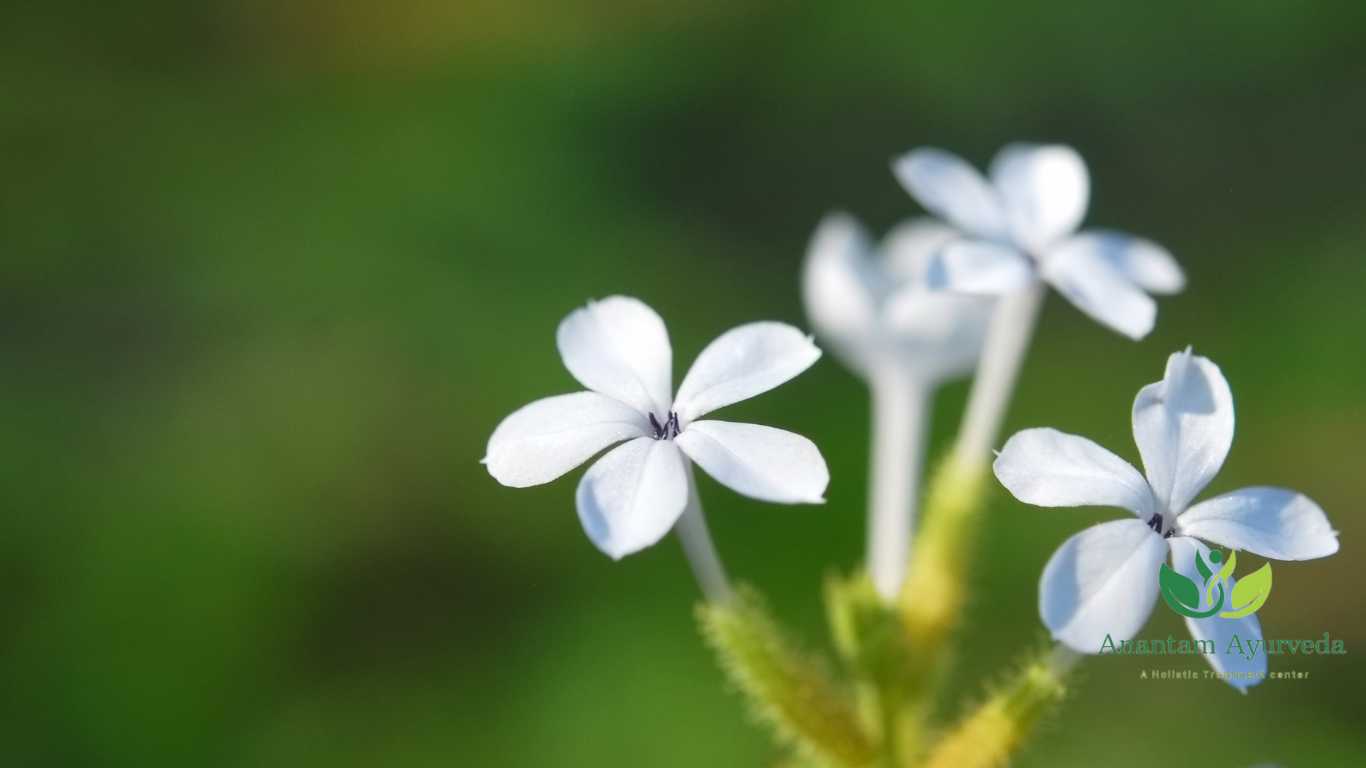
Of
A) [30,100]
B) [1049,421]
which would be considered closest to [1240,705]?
[1049,421]

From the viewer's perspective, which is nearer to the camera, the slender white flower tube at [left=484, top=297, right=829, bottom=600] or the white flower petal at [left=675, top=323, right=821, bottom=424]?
the slender white flower tube at [left=484, top=297, right=829, bottom=600]

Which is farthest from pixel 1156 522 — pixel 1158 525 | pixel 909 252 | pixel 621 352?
pixel 909 252

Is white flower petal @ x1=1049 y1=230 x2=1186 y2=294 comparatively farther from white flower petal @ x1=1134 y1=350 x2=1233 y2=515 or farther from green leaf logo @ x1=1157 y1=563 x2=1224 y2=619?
green leaf logo @ x1=1157 y1=563 x2=1224 y2=619

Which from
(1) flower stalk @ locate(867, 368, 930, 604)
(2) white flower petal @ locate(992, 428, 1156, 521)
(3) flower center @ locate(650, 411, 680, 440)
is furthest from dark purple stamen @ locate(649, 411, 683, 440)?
(1) flower stalk @ locate(867, 368, 930, 604)

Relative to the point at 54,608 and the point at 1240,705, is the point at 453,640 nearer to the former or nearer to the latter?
the point at 54,608

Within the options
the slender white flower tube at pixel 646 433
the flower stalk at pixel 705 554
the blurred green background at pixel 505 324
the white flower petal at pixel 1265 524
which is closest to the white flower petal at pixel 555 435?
the slender white flower tube at pixel 646 433

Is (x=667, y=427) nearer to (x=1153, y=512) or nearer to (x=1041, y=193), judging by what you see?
(x=1153, y=512)
